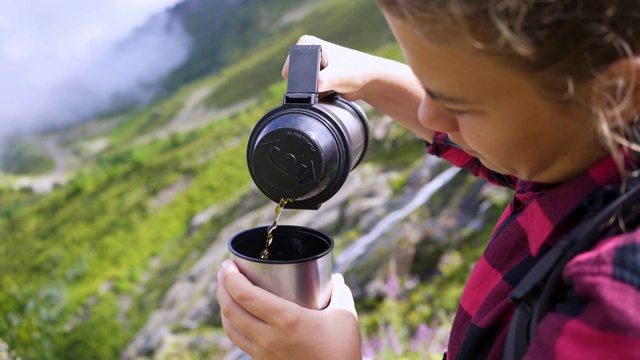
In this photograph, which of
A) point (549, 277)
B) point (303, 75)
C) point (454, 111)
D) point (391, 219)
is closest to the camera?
point (549, 277)

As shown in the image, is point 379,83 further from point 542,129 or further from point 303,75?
point 542,129

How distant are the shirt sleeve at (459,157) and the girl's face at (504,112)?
482 mm

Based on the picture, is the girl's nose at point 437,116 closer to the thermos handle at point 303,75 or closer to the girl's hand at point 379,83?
the thermos handle at point 303,75

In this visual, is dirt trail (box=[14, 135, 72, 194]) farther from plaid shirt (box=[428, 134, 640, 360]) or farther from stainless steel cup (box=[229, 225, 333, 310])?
plaid shirt (box=[428, 134, 640, 360])

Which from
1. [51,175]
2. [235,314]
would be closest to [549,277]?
[235,314]

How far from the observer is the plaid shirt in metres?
0.71

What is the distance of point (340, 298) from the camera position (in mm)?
1275

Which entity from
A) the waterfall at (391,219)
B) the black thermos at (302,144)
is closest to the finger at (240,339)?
the black thermos at (302,144)

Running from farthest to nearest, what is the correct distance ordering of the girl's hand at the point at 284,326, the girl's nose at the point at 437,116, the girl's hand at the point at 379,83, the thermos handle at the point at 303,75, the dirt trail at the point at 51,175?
the dirt trail at the point at 51,175, the girl's hand at the point at 379,83, the thermos handle at the point at 303,75, the girl's hand at the point at 284,326, the girl's nose at the point at 437,116

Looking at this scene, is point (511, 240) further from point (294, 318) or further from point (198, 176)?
point (198, 176)

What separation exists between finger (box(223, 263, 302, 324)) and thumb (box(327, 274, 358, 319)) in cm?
11

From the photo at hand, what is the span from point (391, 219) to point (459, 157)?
3.30 metres

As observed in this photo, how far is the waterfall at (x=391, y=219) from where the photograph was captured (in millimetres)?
4664

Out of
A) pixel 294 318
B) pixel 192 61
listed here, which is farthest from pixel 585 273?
pixel 192 61
